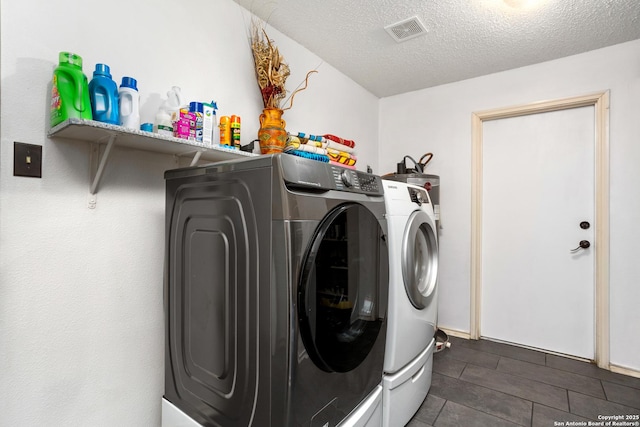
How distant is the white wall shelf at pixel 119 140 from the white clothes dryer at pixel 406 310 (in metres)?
0.87

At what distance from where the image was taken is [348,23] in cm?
209

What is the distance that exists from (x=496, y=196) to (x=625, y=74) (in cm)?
122

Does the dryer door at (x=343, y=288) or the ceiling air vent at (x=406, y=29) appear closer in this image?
the dryer door at (x=343, y=288)

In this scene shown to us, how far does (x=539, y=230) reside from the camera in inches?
105

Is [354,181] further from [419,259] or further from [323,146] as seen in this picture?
[323,146]

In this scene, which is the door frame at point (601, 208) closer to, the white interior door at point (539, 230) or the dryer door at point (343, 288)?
the white interior door at point (539, 230)

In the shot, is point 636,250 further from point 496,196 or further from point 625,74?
point 625,74

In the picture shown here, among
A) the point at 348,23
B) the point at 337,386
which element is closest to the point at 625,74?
the point at 348,23

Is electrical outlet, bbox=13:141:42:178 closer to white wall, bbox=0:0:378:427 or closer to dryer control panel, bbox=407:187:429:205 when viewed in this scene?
white wall, bbox=0:0:378:427

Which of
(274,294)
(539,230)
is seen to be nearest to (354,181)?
(274,294)

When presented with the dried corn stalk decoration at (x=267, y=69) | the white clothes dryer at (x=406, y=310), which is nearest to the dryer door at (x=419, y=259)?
the white clothes dryer at (x=406, y=310)

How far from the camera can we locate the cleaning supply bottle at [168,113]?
53.4 inches

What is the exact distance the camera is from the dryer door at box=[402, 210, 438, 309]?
63.1 inches

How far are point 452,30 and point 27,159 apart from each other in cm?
247
